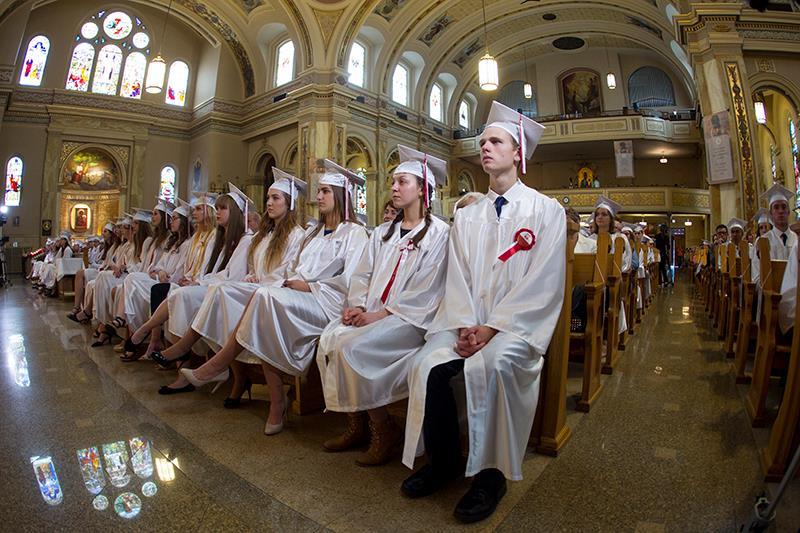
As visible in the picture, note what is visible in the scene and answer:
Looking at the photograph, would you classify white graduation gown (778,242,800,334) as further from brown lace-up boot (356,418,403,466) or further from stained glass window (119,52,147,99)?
stained glass window (119,52,147,99)

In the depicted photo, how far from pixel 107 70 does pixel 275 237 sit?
64.5ft

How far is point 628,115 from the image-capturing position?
1886 cm

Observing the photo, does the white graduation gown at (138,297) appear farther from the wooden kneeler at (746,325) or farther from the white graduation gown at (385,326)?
the wooden kneeler at (746,325)

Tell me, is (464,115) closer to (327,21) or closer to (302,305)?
(327,21)

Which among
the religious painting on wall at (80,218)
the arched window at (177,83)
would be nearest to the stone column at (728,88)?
the arched window at (177,83)

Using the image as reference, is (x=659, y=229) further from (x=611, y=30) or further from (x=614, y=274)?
(x=614, y=274)

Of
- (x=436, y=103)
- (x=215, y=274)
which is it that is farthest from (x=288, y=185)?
(x=436, y=103)

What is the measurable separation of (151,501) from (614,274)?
3.49 metres

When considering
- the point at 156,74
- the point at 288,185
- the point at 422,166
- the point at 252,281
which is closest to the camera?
the point at 422,166

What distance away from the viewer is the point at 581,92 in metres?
22.3

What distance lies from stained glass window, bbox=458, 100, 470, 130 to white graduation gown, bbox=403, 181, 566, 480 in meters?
21.3

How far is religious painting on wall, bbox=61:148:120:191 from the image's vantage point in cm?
1841

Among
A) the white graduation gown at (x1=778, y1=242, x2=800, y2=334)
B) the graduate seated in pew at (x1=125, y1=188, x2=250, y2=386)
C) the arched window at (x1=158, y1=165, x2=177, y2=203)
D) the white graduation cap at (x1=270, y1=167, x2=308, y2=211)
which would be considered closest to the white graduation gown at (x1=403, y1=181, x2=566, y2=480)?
the white graduation gown at (x1=778, y1=242, x2=800, y2=334)

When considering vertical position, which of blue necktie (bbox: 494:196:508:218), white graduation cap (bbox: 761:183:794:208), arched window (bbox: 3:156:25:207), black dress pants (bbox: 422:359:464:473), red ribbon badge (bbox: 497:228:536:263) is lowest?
black dress pants (bbox: 422:359:464:473)
